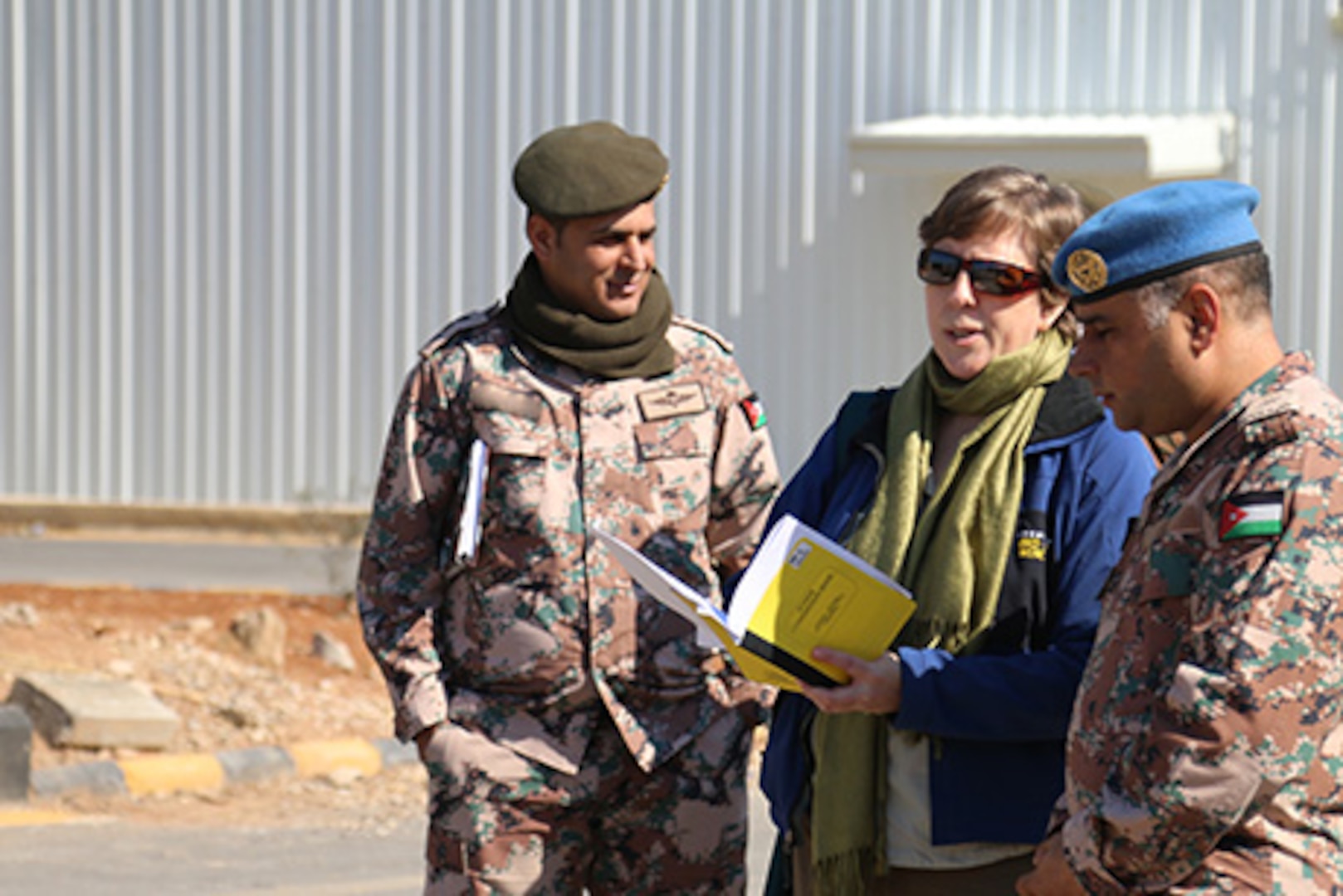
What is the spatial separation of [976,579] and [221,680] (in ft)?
24.1

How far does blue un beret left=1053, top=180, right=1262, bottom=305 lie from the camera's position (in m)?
2.97

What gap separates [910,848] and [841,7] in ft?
34.2

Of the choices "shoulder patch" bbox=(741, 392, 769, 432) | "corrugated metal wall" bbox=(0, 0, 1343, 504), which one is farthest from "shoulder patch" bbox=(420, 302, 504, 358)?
"corrugated metal wall" bbox=(0, 0, 1343, 504)

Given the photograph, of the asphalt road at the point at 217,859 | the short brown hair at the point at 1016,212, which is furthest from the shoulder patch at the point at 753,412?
the asphalt road at the point at 217,859

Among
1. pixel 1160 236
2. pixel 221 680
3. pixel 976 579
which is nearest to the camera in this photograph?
pixel 1160 236

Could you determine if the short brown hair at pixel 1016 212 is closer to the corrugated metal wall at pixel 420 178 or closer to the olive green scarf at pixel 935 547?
the olive green scarf at pixel 935 547

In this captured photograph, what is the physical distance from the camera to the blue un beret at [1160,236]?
2973 millimetres

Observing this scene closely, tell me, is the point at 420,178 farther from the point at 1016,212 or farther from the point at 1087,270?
the point at 1087,270

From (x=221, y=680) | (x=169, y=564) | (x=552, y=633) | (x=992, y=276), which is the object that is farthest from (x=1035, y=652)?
(x=169, y=564)

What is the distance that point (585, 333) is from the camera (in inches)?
179

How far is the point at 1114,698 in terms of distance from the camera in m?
2.98

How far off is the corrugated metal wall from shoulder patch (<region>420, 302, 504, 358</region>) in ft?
29.0

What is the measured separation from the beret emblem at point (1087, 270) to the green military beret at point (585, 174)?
158 centimetres

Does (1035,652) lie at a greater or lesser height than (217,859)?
greater
